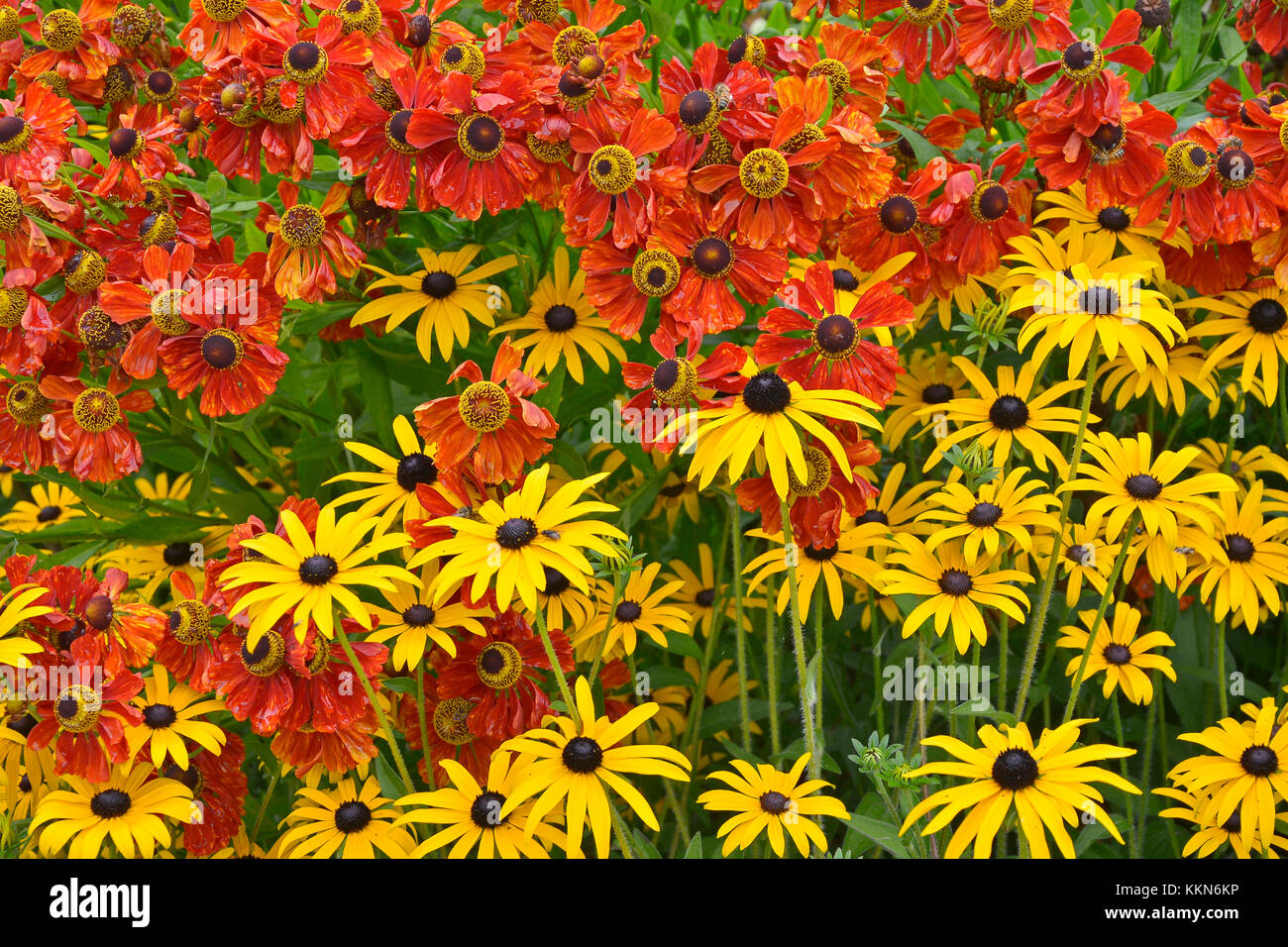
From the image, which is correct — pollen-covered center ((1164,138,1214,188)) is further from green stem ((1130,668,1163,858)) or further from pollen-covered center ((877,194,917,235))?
green stem ((1130,668,1163,858))

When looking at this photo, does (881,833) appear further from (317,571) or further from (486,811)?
(317,571)

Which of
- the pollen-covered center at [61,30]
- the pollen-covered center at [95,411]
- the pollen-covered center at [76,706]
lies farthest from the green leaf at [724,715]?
the pollen-covered center at [61,30]

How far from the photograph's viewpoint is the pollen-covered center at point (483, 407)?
1.16m

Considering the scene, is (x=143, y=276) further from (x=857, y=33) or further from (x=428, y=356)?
(x=857, y=33)

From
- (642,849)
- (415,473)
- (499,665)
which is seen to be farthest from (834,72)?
(642,849)

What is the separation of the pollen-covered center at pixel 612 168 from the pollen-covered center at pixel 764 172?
0.40ft

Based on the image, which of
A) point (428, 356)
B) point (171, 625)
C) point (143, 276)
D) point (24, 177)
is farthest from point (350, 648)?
point (24, 177)

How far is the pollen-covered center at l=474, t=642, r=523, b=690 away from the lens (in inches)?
49.3

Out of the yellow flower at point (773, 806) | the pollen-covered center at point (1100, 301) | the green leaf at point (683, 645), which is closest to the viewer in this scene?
the yellow flower at point (773, 806)

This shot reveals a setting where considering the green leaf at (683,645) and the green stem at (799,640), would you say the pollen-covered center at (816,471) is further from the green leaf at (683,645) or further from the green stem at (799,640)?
the green leaf at (683,645)

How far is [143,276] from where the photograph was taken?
4.47ft

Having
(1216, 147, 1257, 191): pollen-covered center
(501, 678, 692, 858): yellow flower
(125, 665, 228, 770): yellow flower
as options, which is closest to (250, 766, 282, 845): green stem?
(125, 665, 228, 770): yellow flower

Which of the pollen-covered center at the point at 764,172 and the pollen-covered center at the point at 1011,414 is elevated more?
the pollen-covered center at the point at 764,172

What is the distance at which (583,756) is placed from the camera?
3.53 ft
